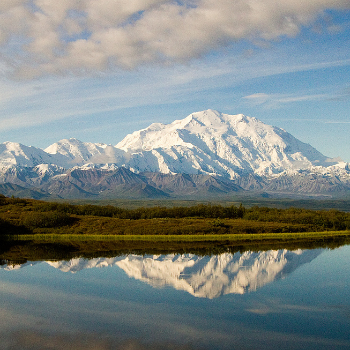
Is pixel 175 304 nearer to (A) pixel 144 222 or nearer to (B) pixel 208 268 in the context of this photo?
(B) pixel 208 268

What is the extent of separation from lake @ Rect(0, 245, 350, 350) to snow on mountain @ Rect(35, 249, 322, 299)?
152mm

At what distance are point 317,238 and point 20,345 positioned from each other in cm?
9715

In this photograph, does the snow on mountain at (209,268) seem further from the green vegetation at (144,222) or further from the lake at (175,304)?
the green vegetation at (144,222)

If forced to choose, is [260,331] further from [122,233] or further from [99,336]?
[122,233]

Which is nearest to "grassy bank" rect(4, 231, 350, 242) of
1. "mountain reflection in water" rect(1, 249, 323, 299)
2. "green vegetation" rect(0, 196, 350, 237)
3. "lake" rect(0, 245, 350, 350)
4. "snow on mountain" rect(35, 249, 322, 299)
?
"green vegetation" rect(0, 196, 350, 237)

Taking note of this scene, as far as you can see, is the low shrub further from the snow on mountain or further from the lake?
the lake

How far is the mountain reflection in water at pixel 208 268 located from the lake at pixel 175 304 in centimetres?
16

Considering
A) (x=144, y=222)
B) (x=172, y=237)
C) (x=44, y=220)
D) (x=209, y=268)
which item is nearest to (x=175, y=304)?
(x=209, y=268)

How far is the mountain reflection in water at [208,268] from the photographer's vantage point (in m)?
56.2

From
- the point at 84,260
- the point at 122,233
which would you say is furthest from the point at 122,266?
the point at 122,233

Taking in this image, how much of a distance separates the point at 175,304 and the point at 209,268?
2168 centimetres

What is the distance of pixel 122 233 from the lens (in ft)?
409

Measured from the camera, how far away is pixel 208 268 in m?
68.4

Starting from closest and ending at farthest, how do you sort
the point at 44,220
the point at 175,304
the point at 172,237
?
the point at 175,304
the point at 172,237
the point at 44,220
